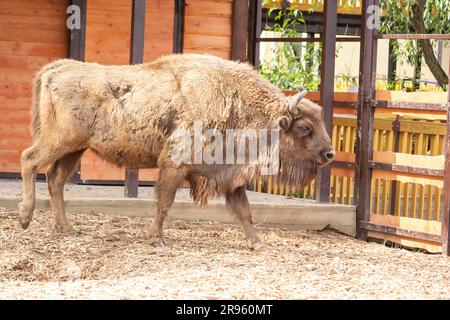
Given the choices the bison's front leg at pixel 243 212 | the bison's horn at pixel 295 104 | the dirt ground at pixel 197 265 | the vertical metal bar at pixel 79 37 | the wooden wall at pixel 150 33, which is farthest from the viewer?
the wooden wall at pixel 150 33

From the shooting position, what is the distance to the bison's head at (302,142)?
8898mm

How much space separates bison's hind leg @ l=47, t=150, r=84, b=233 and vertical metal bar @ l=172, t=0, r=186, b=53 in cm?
345

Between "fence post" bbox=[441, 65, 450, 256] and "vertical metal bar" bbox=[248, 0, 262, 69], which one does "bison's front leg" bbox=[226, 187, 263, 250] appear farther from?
"vertical metal bar" bbox=[248, 0, 262, 69]

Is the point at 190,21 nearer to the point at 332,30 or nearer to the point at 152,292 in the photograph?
the point at 332,30

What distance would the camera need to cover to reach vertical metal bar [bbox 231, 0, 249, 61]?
41.5 feet

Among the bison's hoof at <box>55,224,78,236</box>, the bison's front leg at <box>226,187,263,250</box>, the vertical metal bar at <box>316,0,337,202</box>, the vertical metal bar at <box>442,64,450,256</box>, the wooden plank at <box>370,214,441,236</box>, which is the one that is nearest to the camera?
the bison's front leg at <box>226,187,263,250</box>

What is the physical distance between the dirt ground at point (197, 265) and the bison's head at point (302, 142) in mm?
744

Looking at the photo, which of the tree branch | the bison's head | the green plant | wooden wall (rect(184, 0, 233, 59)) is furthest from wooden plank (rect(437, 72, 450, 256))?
the green plant

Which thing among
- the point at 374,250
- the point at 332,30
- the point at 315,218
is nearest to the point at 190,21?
the point at 332,30

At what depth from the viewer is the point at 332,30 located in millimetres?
10812

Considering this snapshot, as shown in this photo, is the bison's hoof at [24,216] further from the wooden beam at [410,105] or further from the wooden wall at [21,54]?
the wooden beam at [410,105]

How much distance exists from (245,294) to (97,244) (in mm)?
2607

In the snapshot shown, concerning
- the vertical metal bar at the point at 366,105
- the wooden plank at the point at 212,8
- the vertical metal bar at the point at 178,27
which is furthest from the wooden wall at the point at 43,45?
the vertical metal bar at the point at 366,105

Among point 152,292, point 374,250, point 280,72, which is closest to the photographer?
point 152,292
